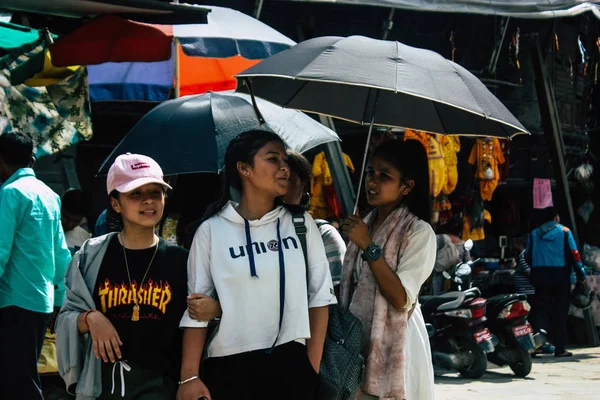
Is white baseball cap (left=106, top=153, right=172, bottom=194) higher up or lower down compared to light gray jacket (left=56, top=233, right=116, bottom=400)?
higher up

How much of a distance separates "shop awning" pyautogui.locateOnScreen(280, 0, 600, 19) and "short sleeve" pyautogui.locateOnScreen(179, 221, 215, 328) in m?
8.70

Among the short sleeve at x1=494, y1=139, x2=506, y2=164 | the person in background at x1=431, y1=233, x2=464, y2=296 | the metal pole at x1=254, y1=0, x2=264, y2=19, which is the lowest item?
the person in background at x1=431, y1=233, x2=464, y2=296

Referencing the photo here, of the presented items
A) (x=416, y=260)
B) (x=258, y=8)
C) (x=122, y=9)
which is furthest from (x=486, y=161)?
(x=416, y=260)

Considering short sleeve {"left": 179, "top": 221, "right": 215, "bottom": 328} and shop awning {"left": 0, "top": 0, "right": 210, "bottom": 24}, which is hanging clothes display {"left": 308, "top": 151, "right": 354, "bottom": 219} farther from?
short sleeve {"left": 179, "top": 221, "right": 215, "bottom": 328}

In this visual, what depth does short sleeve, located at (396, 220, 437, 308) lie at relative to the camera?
4242 millimetres

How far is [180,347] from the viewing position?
152 inches

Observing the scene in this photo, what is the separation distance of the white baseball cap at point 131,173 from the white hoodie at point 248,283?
1.04 ft

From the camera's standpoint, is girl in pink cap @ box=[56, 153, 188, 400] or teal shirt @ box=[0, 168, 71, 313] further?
teal shirt @ box=[0, 168, 71, 313]

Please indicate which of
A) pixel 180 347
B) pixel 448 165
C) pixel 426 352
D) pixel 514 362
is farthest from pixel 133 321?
pixel 448 165

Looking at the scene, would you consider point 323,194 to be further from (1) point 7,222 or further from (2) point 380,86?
(2) point 380,86

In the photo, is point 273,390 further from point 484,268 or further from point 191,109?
point 484,268

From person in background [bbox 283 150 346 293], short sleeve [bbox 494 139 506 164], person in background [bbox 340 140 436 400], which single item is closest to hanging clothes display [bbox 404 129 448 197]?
short sleeve [bbox 494 139 506 164]

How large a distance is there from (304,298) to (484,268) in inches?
418

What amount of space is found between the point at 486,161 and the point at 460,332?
4127 mm
